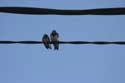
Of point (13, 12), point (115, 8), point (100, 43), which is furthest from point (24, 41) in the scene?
point (115, 8)

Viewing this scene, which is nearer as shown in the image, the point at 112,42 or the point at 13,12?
the point at 13,12

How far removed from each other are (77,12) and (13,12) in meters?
0.73

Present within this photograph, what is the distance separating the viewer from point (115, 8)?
11.3 feet

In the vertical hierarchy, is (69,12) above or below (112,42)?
above

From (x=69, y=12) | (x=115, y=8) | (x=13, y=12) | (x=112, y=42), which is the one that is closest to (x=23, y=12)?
(x=13, y=12)

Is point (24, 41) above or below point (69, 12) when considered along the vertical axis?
below

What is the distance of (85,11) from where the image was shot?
140 inches

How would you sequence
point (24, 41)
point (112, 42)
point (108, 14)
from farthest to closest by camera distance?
point (24, 41) < point (112, 42) < point (108, 14)

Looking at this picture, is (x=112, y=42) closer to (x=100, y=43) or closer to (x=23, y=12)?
(x=100, y=43)

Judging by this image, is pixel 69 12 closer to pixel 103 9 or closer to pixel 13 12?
pixel 103 9

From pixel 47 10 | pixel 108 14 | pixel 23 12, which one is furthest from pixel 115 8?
pixel 23 12

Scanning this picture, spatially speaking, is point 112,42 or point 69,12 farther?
point 112,42

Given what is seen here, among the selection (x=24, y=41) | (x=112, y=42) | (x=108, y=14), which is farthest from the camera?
(x=24, y=41)

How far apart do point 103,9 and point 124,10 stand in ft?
0.78
